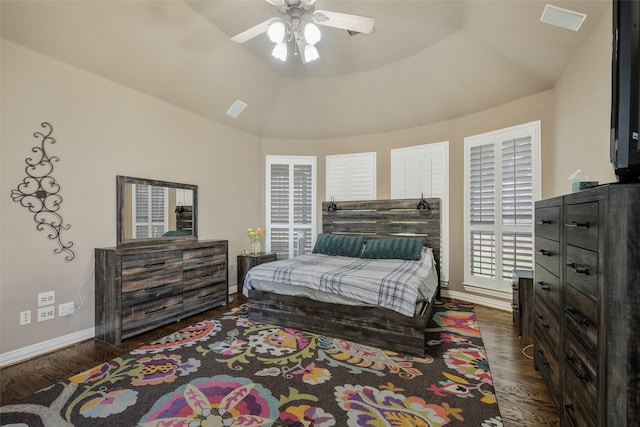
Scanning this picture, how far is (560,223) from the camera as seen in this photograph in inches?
68.4

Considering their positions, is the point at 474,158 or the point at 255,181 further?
the point at 255,181

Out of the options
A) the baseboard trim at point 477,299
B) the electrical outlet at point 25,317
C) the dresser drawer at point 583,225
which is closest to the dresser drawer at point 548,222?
the dresser drawer at point 583,225

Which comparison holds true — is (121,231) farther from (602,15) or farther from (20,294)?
(602,15)

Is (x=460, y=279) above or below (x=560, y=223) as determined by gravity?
below

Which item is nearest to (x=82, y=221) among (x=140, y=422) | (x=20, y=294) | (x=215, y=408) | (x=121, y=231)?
(x=121, y=231)

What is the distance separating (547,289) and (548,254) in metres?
0.25

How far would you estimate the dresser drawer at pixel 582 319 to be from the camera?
1.23 metres

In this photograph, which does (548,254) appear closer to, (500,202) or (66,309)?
(500,202)

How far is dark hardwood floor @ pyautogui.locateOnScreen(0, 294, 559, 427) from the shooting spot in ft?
6.21

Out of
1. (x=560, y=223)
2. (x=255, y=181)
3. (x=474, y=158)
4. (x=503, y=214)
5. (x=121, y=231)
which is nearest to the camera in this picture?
(x=560, y=223)

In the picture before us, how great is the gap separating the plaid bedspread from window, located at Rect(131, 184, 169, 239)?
1.43m

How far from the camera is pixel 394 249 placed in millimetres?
4094

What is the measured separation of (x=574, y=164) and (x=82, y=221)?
5117 millimetres

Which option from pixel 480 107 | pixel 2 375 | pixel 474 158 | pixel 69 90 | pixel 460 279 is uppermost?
pixel 480 107
